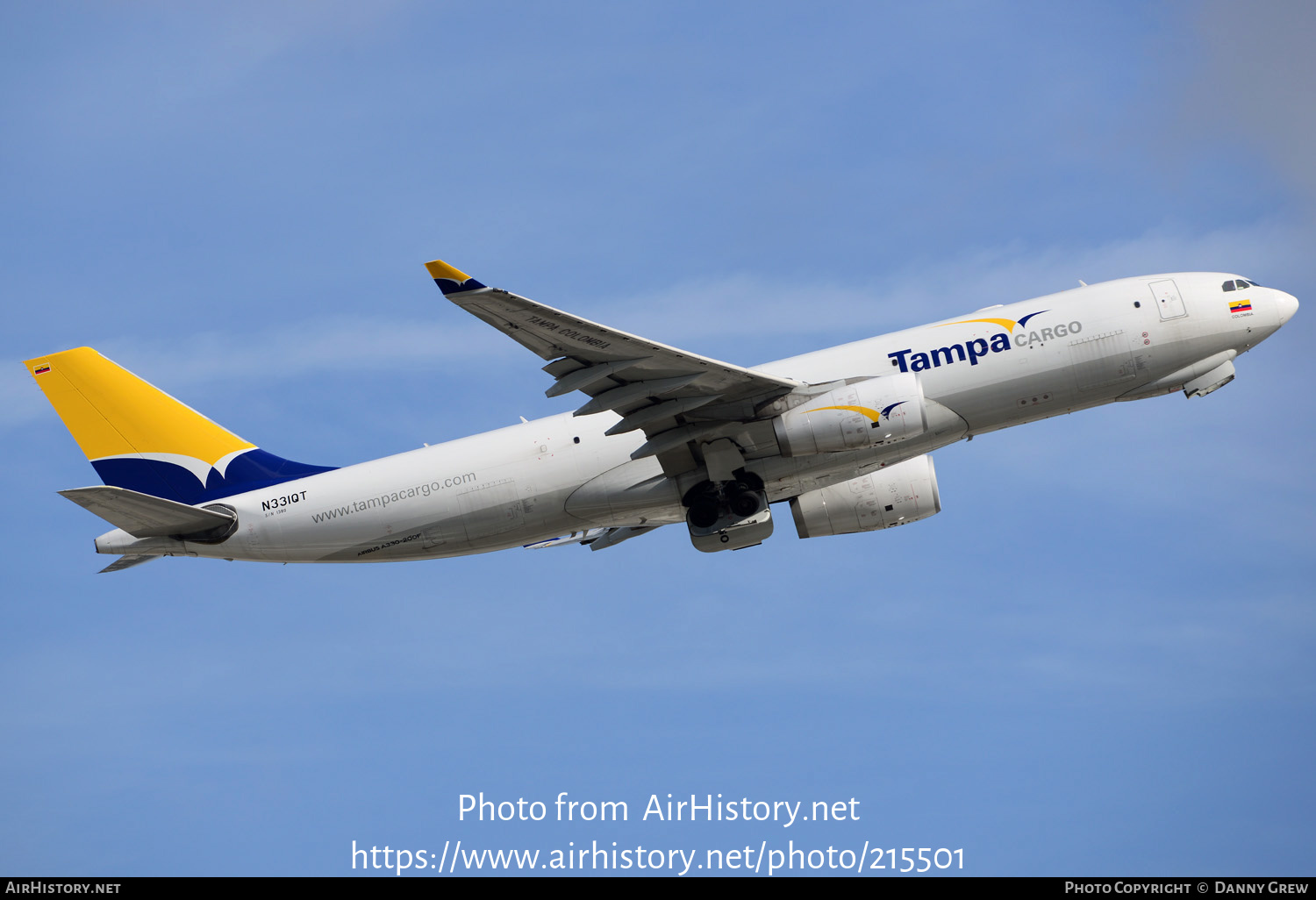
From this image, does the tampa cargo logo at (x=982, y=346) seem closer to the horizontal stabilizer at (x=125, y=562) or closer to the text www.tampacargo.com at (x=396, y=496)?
the text www.tampacargo.com at (x=396, y=496)

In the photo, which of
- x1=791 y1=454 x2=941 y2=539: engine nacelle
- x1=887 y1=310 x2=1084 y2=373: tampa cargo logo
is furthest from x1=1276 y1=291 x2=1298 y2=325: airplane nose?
x1=791 y1=454 x2=941 y2=539: engine nacelle

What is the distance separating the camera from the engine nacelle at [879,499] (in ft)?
118

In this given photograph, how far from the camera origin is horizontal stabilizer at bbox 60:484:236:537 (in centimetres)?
3097

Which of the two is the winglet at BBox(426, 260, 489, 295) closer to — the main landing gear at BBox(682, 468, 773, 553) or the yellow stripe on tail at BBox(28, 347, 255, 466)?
the main landing gear at BBox(682, 468, 773, 553)

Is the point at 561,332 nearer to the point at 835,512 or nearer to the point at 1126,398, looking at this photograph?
the point at 835,512

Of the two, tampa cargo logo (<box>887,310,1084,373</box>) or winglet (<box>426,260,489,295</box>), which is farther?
tampa cargo logo (<box>887,310,1084,373</box>)

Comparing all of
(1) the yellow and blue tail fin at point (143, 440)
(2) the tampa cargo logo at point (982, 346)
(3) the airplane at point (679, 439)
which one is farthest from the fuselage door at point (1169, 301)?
(1) the yellow and blue tail fin at point (143, 440)

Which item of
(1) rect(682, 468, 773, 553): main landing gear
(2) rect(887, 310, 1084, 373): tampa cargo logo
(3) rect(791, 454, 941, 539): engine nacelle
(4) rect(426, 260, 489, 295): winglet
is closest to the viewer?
(4) rect(426, 260, 489, 295): winglet

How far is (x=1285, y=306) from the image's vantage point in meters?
32.9

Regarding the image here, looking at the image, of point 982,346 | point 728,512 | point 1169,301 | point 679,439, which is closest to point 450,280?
point 679,439

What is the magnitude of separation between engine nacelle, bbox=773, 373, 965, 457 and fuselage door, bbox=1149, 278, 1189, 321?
675cm

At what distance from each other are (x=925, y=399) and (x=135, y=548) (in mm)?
Answer: 20633

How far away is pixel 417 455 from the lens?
112ft
